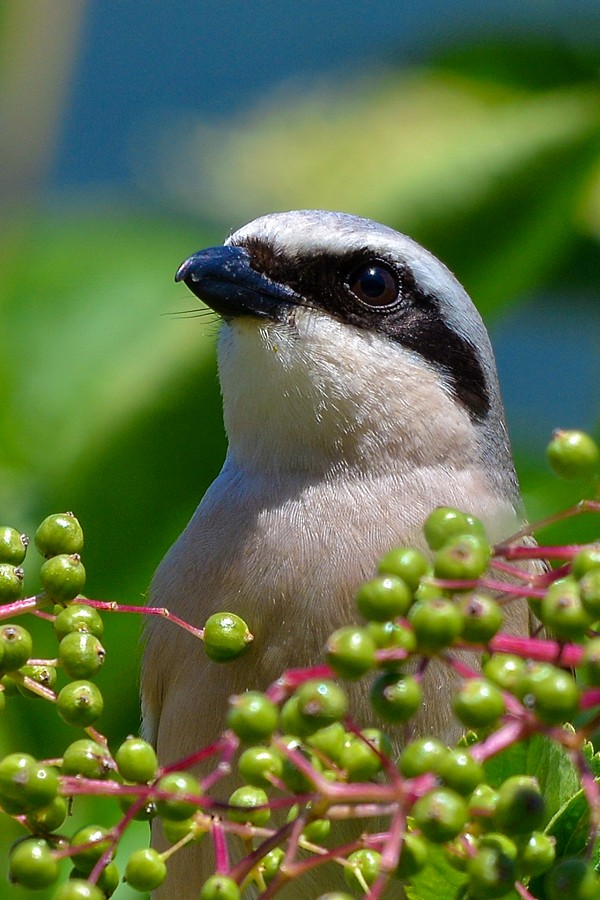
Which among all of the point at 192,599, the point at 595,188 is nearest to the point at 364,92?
the point at 595,188

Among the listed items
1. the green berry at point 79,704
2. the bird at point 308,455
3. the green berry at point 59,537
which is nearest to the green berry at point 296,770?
the green berry at point 79,704

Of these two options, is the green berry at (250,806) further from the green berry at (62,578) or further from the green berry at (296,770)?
the green berry at (62,578)

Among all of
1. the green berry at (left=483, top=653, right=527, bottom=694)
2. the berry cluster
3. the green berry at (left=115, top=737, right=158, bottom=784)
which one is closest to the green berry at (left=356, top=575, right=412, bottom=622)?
the berry cluster

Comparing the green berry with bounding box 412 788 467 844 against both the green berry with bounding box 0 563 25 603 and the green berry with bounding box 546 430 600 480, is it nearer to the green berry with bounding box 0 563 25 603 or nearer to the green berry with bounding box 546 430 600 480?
the green berry with bounding box 546 430 600 480

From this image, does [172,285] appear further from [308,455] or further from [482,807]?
[482,807]

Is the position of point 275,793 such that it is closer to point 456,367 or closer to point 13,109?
point 456,367

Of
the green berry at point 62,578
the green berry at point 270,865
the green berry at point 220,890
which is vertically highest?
the green berry at point 62,578

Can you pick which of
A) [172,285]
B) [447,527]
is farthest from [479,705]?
[172,285]
